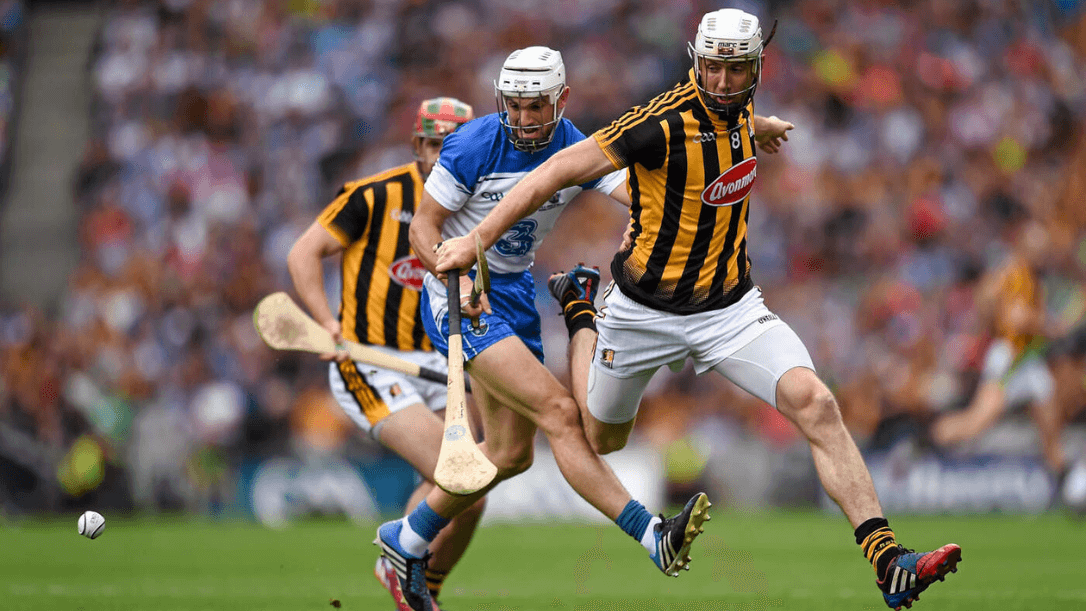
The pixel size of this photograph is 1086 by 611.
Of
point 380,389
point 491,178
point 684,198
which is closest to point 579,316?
point 491,178

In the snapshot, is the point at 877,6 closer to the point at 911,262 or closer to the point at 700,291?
the point at 911,262

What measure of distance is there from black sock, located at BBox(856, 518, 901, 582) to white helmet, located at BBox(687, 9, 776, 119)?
156cm

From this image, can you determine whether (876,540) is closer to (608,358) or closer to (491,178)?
(608,358)

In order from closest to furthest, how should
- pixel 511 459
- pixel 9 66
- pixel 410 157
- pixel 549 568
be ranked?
pixel 511 459
pixel 549 568
pixel 410 157
pixel 9 66

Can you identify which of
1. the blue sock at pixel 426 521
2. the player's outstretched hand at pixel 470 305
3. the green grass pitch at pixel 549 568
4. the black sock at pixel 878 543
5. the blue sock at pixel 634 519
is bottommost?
the green grass pitch at pixel 549 568

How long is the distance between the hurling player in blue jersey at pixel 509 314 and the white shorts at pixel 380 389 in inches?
29.6

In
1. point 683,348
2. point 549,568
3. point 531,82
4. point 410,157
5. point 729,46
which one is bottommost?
point 549,568

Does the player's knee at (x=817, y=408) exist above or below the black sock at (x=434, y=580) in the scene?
above

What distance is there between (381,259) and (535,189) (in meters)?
2.00

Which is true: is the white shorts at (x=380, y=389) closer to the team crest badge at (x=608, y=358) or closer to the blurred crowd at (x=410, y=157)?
→ the team crest badge at (x=608, y=358)

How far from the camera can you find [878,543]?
4484mm

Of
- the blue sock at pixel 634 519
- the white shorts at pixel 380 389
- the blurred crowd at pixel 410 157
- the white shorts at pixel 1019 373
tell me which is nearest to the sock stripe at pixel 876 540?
the blue sock at pixel 634 519

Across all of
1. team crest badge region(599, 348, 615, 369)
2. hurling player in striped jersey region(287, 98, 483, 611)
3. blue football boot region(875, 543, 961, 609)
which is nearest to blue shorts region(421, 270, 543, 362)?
team crest badge region(599, 348, 615, 369)

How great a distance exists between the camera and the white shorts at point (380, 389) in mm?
6480
